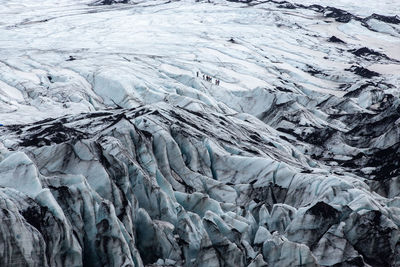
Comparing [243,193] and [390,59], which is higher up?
[243,193]

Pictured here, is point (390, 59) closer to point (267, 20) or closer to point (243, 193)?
point (267, 20)

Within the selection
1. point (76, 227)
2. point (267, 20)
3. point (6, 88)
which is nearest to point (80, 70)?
point (6, 88)

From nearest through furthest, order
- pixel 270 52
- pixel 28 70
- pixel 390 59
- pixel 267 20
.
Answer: pixel 28 70, pixel 270 52, pixel 390 59, pixel 267 20

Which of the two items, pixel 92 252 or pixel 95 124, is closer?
pixel 92 252

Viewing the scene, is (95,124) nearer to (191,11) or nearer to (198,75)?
(198,75)

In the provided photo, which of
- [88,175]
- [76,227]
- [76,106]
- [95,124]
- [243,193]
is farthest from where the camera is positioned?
[76,106]

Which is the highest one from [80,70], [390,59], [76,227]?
[76,227]
